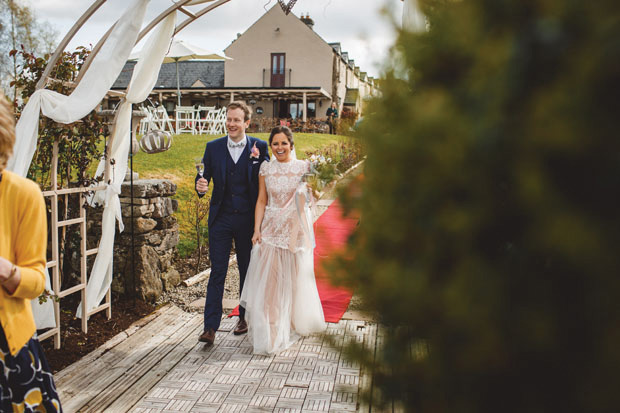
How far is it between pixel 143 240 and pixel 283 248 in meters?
2.01

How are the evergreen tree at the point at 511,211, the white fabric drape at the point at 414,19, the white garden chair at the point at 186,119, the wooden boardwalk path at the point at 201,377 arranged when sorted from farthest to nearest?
1. the white garden chair at the point at 186,119
2. the wooden boardwalk path at the point at 201,377
3. the white fabric drape at the point at 414,19
4. the evergreen tree at the point at 511,211

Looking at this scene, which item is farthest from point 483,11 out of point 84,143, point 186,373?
point 84,143

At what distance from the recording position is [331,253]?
120 cm

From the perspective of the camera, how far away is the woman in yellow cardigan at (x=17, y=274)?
81.9 inches

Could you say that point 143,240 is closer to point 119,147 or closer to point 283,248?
point 119,147

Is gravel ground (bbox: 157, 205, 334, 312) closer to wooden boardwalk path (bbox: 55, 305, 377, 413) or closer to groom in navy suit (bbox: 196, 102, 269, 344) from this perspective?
wooden boardwalk path (bbox: 55, 305, 377, 413)

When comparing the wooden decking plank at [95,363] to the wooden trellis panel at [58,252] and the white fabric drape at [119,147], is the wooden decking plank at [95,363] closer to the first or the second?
the wooden trellis panel at [58,252]

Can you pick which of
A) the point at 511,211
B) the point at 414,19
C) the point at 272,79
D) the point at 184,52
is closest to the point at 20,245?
the point at 414,19

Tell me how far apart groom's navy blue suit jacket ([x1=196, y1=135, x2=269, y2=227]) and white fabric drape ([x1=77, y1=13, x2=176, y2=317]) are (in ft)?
2.88

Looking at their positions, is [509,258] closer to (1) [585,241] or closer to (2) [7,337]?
(1) [585,241]

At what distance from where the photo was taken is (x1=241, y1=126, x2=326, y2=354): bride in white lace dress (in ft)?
15.6

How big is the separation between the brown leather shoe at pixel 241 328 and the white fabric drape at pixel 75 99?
1.62 meters

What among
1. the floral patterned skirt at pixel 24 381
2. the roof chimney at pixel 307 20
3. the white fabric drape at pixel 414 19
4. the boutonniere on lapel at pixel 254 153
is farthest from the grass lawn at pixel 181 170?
the roof chimney at pixel 307 20

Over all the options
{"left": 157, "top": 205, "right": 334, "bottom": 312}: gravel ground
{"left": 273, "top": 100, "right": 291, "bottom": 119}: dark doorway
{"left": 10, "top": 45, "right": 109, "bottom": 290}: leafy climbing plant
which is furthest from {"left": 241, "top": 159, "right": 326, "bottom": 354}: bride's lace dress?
{"left": 273, "top": 100, "right": 291, "bottom": 119}: dark doorway
